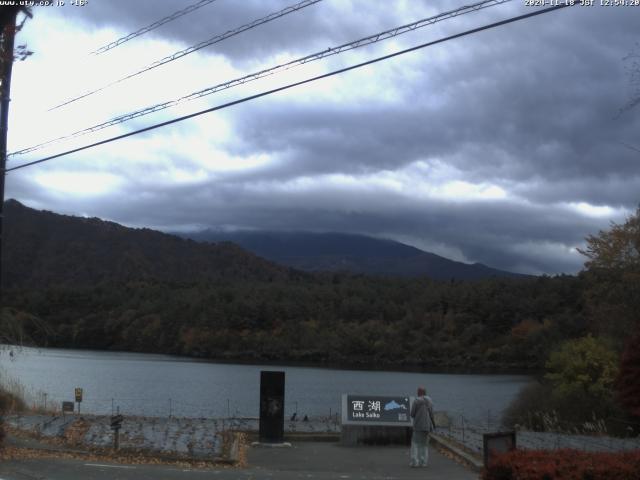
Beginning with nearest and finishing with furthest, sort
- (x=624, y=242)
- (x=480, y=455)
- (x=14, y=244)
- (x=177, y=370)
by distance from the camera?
(x=480, y=455)
(x=624, y=242)
(x=177, y=370)
(x=14, y=244)

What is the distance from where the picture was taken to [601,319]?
42562 mm

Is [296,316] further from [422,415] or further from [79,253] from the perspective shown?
[422,415]

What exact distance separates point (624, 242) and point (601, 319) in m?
5.55

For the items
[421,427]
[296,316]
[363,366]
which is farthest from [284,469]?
[296,316]

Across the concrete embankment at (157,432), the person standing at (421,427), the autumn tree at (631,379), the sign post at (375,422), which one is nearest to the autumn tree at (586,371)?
the autumn tree at (631,379)

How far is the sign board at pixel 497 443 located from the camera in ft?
41.0

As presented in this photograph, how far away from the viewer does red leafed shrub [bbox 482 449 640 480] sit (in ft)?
31.0

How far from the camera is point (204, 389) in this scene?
59500 millimetres

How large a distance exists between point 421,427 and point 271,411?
5.01 m

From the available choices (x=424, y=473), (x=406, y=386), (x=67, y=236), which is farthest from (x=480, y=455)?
(x=67, y=236)

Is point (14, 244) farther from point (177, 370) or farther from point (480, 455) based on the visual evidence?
point (480, 455)

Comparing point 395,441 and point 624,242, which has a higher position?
point 624,242

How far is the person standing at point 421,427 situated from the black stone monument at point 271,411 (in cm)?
431

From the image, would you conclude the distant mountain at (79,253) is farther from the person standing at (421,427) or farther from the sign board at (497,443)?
the sign board at (497,443)
